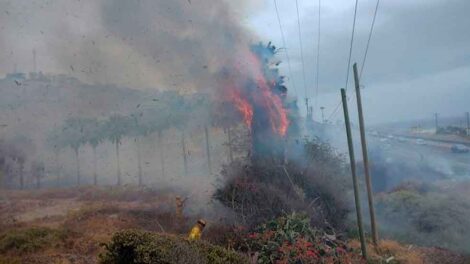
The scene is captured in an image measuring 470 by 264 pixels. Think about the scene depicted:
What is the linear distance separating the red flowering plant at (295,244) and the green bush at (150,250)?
4594mm

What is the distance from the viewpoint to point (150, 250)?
30.1 feet

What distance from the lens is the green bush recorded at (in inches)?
359

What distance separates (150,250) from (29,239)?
10.1 meters

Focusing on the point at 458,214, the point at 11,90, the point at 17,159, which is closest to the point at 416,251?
the point at 458,214

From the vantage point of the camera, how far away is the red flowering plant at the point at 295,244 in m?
14.2

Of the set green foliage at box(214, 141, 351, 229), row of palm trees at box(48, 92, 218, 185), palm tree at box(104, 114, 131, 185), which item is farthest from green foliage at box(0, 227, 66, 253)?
palm tree at box(104, 114, 131, 185)

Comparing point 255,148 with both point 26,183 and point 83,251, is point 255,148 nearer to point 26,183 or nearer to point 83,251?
point 83,251

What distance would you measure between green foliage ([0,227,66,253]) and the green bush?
7.91m

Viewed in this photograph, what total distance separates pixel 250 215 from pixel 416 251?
7752 mm

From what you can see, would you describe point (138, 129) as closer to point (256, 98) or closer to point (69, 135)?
point (69, 135)

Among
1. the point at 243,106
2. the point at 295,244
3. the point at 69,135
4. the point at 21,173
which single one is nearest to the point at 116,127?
the point at 69,135

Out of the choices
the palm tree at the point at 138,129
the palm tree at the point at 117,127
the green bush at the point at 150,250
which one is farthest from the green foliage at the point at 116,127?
the green bush at the point at 150,250

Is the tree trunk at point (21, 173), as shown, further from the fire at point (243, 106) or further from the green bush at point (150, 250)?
the green bush at point (150, 250)

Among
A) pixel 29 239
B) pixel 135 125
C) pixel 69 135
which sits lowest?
pixel 29 239
